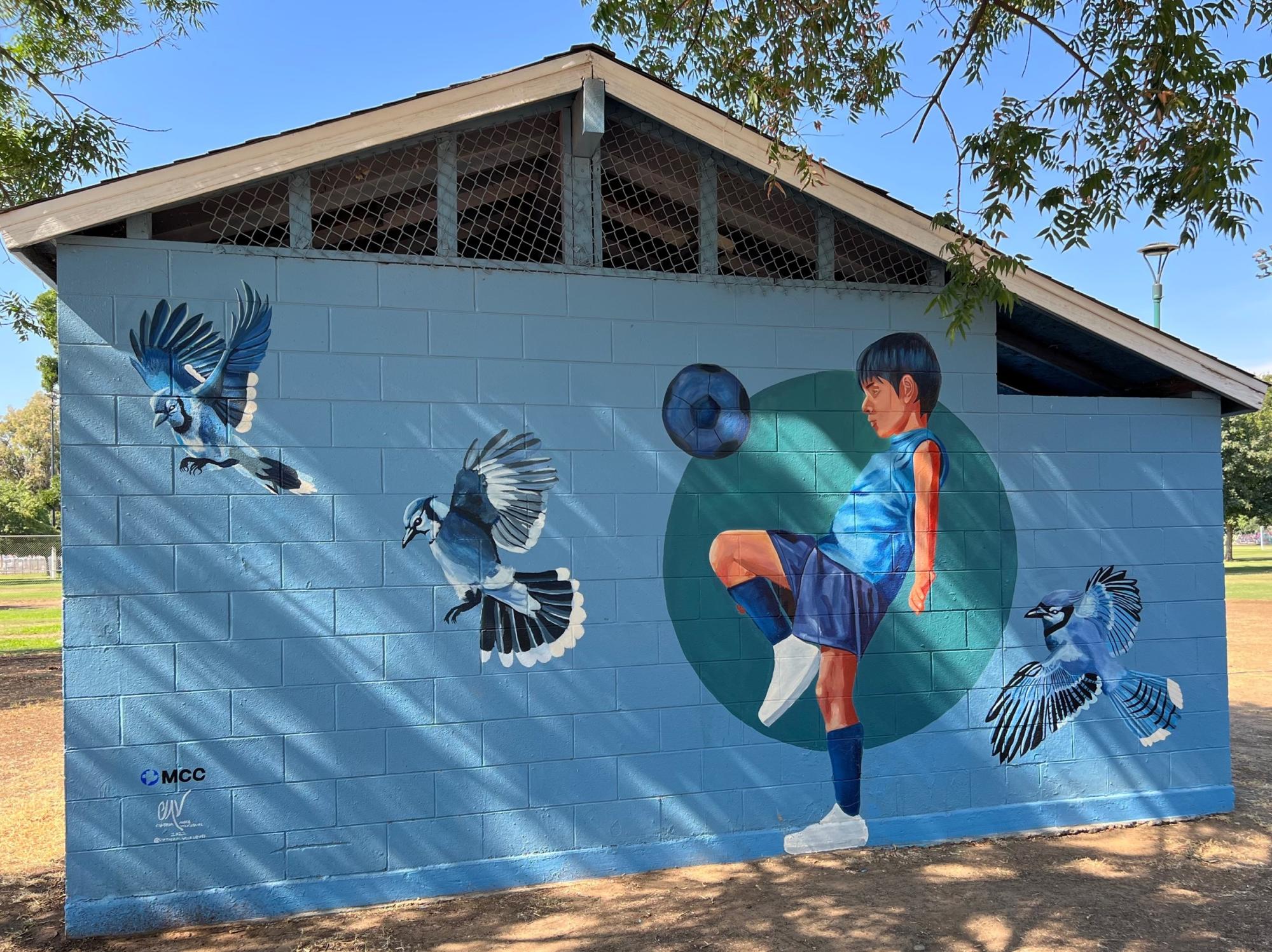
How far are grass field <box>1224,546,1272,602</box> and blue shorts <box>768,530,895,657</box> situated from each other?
8014mm

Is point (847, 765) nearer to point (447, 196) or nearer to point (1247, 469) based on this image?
point (447, 196)

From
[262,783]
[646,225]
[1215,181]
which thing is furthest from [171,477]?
[1215,181]

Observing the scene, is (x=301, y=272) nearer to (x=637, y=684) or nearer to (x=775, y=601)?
(x=637, y=684)

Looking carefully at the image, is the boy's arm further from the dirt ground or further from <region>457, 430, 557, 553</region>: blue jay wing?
<region>457, 430, 557, 553</region>: blue jay wing

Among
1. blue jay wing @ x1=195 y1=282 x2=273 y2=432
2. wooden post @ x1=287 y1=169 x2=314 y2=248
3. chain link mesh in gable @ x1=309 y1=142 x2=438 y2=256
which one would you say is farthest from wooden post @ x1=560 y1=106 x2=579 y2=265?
blue jay wing @ x1=195 y1=282 x2=273 y2=432

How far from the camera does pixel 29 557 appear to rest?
38500mm

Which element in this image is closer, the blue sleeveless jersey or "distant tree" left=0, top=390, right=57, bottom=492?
the blue sleeveless jersey

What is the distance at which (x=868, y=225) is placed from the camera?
5367 millimetres

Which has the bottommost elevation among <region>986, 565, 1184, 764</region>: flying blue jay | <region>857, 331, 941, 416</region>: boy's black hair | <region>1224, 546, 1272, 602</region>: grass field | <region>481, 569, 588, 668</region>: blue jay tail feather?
<region>1224, 546, 1272, 602</region>: grass field

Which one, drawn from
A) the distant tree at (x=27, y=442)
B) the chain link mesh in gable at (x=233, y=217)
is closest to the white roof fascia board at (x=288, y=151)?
the chain link mesh in gable at (x=233, y=217)

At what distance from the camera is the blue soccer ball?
502cm

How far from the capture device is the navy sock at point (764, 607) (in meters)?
5.07

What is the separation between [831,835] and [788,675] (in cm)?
92
